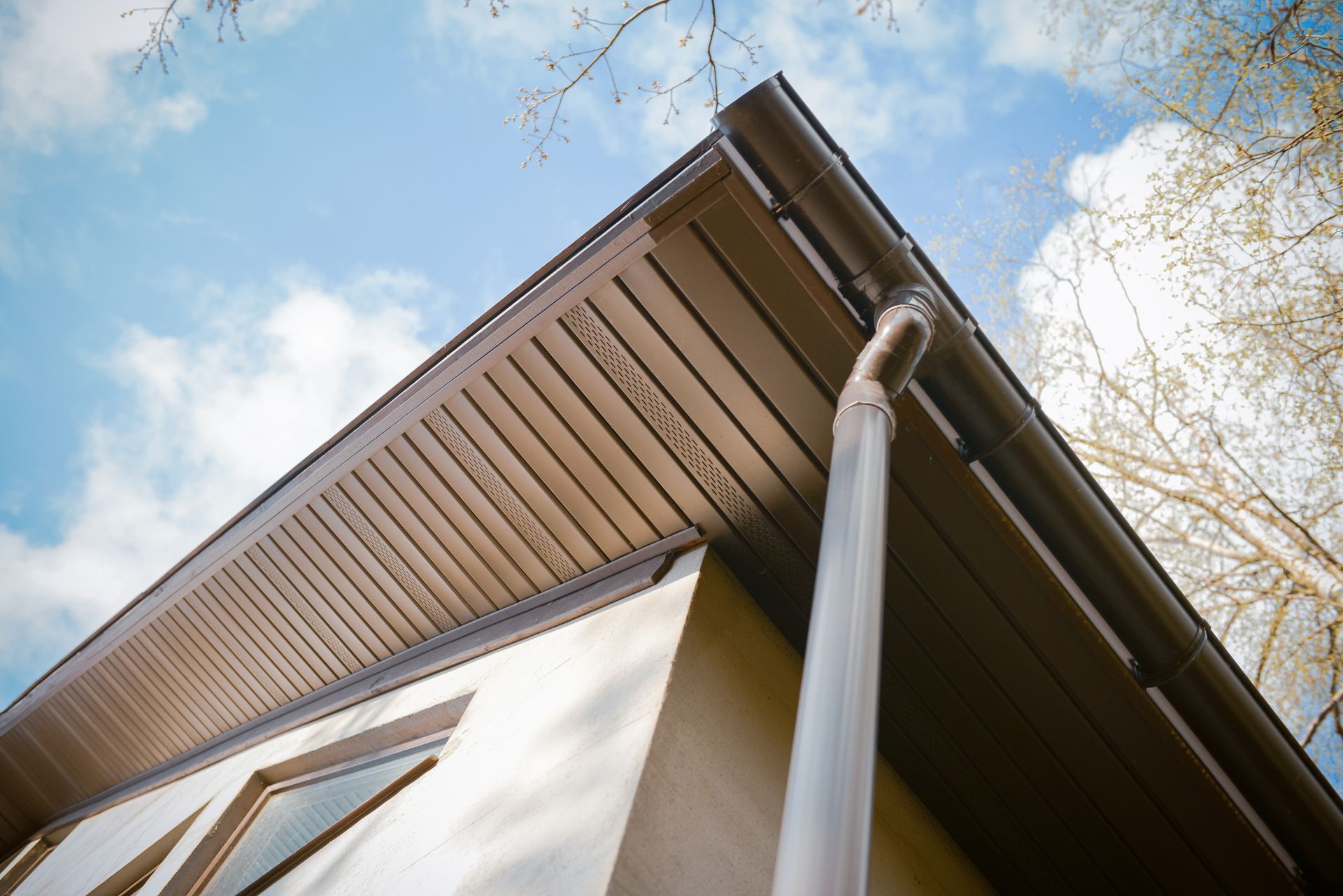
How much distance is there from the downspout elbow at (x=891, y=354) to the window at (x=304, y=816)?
2310 mm

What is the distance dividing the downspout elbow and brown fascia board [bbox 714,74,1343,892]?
14cm

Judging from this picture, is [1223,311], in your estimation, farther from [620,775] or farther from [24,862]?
[24,862]

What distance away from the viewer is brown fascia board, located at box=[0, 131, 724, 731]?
8.20 ft

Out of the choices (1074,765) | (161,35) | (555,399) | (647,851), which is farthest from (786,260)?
(161,35)

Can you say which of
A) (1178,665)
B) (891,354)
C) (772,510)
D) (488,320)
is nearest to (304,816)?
(488,320)

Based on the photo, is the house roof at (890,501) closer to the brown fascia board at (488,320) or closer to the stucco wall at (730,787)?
the brown fascia board at (488,320)

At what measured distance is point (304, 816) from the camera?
12.2 ft

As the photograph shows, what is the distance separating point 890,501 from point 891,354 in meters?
0.74

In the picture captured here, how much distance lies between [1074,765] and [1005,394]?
57.2 inches

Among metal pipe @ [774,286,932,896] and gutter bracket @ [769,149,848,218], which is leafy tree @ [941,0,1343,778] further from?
metal pipe @ [774,286,932,896]

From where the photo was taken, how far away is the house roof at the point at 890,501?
2.38 metres

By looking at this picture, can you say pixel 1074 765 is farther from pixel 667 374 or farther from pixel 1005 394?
pixel 667 374

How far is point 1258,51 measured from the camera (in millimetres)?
7199

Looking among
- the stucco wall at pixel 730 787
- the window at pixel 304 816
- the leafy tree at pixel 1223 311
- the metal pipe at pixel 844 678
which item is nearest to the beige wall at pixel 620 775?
the stucco wall at pixel 730 787
